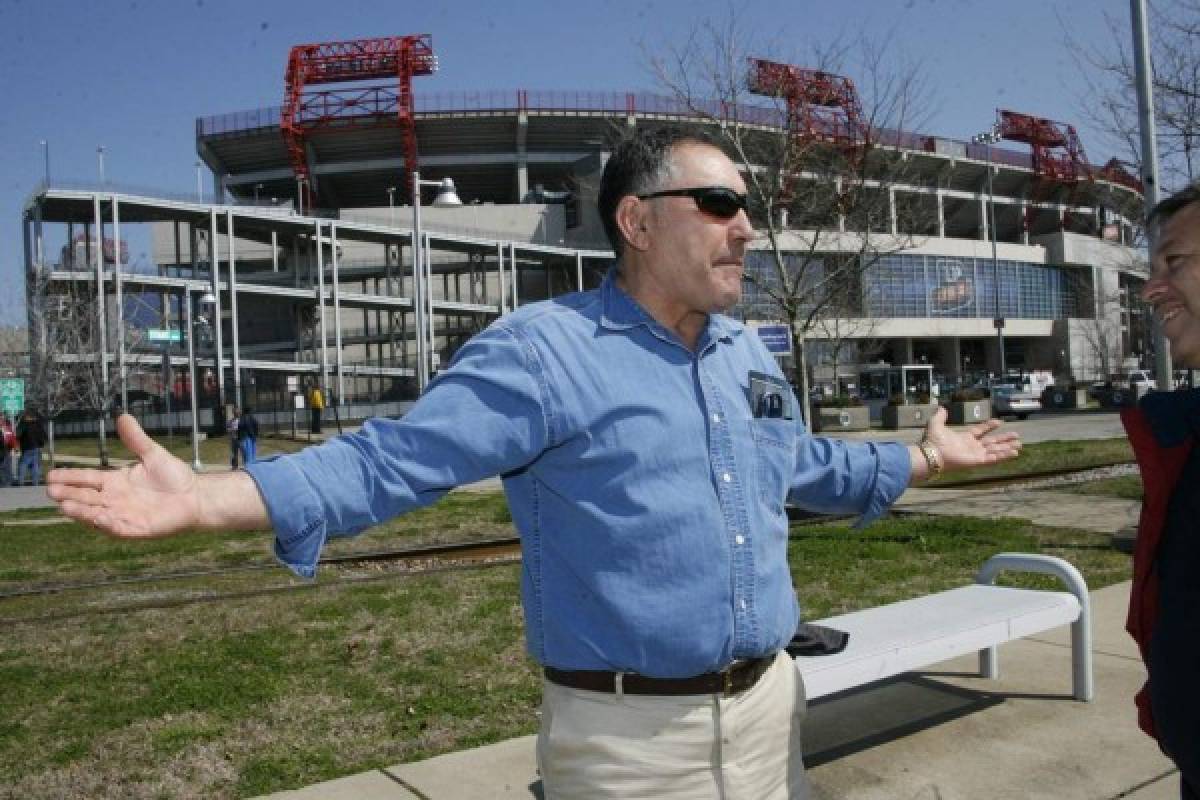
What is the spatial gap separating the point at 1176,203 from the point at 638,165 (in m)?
1.21

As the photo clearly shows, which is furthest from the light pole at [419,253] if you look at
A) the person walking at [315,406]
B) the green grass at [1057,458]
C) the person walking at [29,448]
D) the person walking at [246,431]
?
the green grass at [1057,458]

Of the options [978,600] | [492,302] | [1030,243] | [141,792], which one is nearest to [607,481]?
[141,792]

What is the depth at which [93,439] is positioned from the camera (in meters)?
47.4

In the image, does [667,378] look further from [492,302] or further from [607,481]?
[492,302]

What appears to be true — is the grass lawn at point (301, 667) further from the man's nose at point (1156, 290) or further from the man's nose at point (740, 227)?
the man's nose at point (1156, 290)

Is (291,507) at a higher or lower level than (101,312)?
lower

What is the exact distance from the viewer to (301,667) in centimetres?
594

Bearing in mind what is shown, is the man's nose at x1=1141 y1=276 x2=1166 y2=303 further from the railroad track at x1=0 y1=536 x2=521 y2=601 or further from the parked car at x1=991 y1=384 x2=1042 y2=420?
the parked car at x1=991 y1=384 x2=1042 y2=420

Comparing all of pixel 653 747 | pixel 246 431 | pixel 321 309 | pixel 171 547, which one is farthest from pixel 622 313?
pixel 321 309

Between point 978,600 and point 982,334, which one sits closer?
point 978,600

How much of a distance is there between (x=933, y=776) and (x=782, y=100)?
16.2 metres

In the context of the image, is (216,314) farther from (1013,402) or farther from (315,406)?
(1013,402)

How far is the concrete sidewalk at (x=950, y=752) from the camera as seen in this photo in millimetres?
3959

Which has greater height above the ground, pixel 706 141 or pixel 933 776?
pixel 706 141
